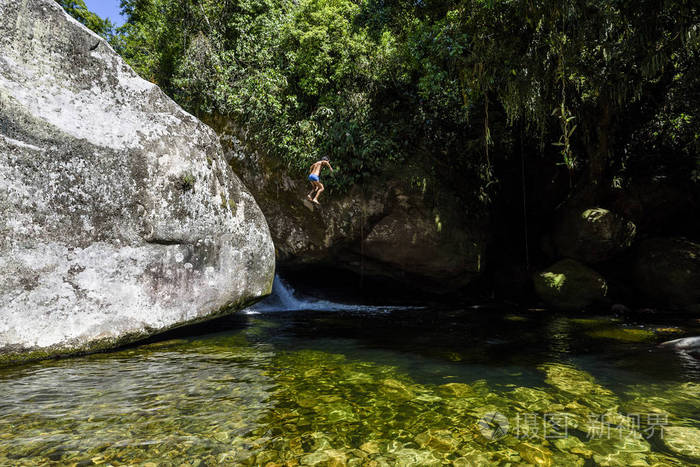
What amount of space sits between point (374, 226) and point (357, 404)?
6.69 m

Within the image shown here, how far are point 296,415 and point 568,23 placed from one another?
25.5 feet

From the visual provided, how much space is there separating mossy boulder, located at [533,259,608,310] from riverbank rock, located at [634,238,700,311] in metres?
1.10

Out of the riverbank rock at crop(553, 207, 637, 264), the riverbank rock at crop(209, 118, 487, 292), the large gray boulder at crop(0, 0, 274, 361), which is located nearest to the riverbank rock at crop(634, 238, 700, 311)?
the riverbank rock at crop(553, 207, 637, 264)

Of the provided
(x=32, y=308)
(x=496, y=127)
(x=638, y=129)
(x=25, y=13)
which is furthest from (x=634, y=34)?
(x=32, y=308)

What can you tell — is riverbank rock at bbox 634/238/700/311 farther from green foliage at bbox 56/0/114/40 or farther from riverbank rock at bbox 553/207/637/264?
green foliage at bbox 56/0/114/40

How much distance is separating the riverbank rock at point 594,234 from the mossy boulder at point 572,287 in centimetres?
40

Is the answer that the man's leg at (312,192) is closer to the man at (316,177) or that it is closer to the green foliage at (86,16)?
the man at (316,177)

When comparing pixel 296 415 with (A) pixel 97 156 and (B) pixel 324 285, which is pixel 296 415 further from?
(B) pixel 324 285

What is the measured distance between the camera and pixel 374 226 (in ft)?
33.2

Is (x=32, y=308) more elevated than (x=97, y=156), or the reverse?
(x=97, y=156)

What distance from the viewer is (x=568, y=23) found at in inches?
266

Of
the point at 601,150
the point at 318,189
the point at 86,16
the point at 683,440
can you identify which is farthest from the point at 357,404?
the point at 86,16

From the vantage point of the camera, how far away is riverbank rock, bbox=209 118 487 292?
1002cm

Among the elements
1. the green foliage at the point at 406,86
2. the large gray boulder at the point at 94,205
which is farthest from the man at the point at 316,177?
the large gray boulder at the point at 94,205
